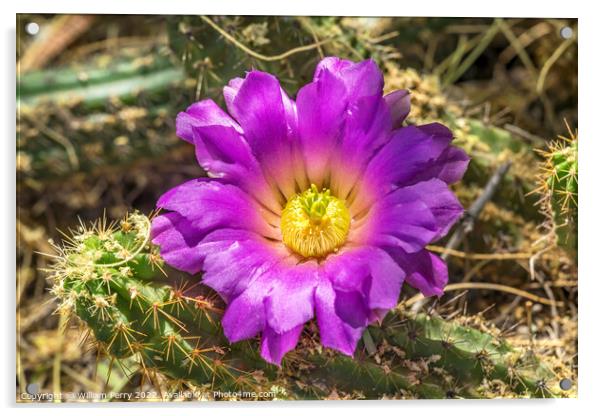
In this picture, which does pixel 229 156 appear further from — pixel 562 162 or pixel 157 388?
pixel 562 162

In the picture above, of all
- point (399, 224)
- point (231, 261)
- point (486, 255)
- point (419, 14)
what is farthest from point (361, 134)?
point (486, 255)

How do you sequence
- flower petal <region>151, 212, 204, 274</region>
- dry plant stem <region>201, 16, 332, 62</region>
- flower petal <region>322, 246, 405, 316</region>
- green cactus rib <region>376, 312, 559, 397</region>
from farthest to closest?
1. dry plant stem <region>201, 16, 332, 62</region>
2. green cactus rib <region>376, 312, 559, 397</region>
3. flower petal <region>151, 212, 204, 274</region>
4. flower petal <region>322, 246, 405, 316</region>

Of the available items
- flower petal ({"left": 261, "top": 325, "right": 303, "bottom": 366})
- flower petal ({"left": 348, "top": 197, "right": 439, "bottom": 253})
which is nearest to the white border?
flower petal ({"left": 261, "top": 325, "right": 303, "bottom": 366})

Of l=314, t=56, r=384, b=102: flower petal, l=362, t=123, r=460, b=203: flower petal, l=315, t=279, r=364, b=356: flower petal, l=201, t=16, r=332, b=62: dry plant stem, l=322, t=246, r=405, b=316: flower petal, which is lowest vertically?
l=315, t=279, r=364, b=356: flower petal

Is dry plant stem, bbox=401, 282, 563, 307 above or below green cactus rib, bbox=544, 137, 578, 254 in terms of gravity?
below

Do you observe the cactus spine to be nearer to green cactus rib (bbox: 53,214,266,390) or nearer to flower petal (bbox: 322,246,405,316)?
flower petal (bbox: 322,246,405,316)
